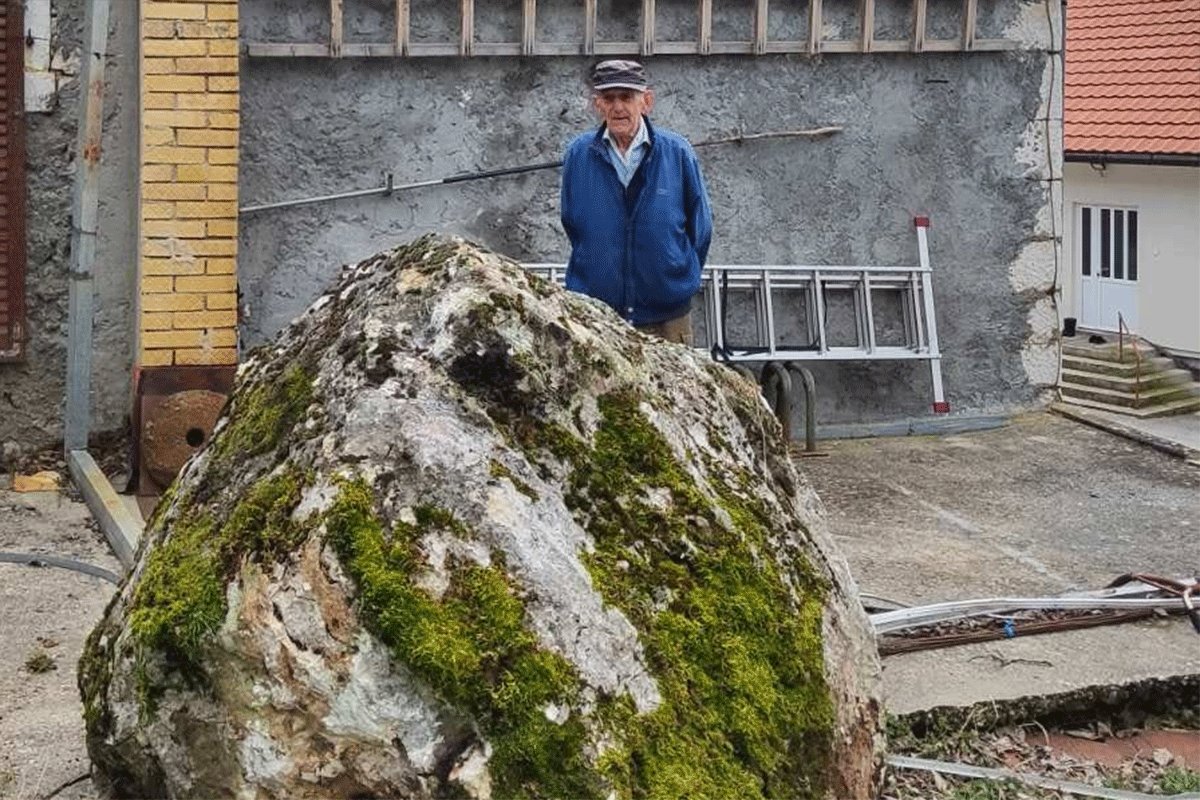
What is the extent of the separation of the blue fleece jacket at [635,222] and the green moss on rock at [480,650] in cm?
266

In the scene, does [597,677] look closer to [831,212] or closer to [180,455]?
[180,455]

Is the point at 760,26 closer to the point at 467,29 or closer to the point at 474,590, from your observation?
the point at 467,29

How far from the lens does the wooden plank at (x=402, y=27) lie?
308 inches

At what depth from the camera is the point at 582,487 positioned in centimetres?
341

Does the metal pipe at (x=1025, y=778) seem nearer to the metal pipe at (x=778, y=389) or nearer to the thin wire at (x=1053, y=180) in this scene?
the metal pipe at (x=778, y=389)

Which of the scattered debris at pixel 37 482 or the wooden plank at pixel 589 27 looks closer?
the scattered debris at pixel 37 482

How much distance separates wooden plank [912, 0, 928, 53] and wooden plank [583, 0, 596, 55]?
1.77m

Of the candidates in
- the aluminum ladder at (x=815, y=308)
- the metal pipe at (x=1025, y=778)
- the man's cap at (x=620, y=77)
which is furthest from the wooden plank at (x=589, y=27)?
the metal pipe at (x=1025, y=778)

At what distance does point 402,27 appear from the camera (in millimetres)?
7879

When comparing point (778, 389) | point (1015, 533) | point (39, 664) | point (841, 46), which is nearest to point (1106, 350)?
point (841, 46)

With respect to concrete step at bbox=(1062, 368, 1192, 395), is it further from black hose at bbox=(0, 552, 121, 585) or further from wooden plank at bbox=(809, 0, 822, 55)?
black hose at bbox=(0, 552, 121, 585)

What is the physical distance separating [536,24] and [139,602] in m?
5.36

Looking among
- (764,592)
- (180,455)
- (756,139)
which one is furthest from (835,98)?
(764,592)

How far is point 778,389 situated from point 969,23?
7.34ft
